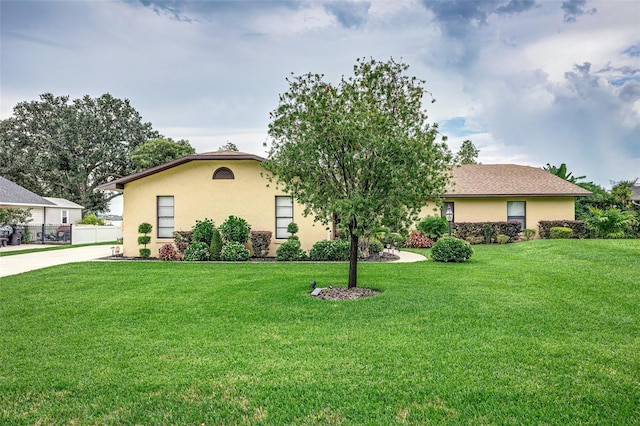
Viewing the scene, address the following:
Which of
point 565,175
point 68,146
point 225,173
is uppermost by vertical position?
point 68,146

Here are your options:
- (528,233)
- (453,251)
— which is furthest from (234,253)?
(528,233)

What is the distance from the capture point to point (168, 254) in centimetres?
1364

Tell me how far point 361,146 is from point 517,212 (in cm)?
1618

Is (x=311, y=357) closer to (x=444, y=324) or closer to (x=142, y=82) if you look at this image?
(x=444, y=324)

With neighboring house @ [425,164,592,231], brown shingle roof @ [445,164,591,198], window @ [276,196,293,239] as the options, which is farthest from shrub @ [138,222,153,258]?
neighboring house @ [425,164,592,231]

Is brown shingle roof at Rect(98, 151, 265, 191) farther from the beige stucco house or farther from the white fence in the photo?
the white fence

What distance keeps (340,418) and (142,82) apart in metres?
15.1

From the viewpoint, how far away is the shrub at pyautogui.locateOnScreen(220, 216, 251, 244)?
13.7 meters

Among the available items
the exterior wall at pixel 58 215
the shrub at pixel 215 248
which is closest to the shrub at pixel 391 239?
the shrub at pixel 215 248

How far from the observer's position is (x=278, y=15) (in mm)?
10984

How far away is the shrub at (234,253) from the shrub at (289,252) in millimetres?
1166

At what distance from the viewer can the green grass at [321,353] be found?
320 cm

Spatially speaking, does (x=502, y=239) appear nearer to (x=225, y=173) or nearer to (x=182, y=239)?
(x=225, y=173)

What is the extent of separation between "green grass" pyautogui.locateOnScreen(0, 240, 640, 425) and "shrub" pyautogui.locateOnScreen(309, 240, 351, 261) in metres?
4.69
